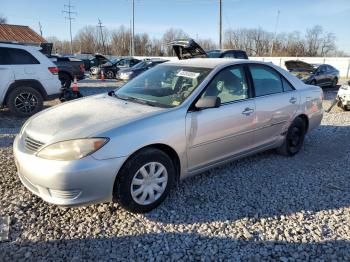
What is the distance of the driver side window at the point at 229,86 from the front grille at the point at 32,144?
1.87 metres

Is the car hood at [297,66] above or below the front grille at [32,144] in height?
above

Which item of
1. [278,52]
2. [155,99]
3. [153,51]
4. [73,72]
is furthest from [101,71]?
[153,51]

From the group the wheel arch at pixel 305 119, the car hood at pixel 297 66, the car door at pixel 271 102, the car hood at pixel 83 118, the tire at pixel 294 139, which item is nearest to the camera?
the car hood at pixel 83 118

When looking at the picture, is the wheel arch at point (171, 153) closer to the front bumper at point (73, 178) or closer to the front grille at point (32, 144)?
the front bumper at point (73, 178)

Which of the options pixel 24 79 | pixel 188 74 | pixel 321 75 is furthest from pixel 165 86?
pixel 321 75

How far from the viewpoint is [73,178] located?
2752 mm

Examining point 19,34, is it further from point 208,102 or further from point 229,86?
point 208,102

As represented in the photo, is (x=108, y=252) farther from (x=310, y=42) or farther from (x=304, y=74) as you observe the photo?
(x=310, y=42)

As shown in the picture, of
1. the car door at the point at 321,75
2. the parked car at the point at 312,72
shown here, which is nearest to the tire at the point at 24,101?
the parked car at the point at 312,72

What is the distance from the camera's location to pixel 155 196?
10.9 feet

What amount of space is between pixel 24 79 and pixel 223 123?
19.1 ft

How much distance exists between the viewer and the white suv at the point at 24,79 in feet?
24.3

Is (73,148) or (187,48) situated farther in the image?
(187,48)

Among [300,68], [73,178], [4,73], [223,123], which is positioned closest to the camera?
[73,178]
